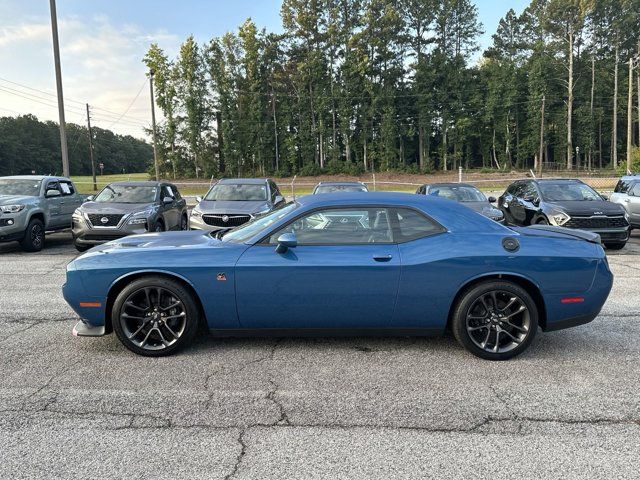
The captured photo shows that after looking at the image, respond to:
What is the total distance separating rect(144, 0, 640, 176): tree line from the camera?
2562 inches

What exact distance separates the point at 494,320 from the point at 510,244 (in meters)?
0.69

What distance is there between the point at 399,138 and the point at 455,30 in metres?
17.5

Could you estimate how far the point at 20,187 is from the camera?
11617 millimetres

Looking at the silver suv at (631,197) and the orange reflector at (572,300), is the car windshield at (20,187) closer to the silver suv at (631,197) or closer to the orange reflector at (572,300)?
the orange reflector at (572,300)

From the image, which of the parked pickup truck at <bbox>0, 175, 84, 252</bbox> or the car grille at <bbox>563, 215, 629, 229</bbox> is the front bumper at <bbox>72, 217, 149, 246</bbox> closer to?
the parked pickup truck at <bbox>0, 175, 84, 252</bbox>

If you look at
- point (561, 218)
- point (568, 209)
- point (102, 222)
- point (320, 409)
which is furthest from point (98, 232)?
point (568, 209)

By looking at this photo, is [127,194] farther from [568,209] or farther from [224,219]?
[568,209]

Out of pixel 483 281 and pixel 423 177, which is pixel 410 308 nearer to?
pixel 483 281

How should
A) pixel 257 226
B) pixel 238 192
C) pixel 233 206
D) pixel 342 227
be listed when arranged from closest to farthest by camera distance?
pixel 342 227 → pixel 257 226 → pixel 233 206 → pixel 238 192

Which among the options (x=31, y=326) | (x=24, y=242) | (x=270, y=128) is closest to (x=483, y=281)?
(x=31, y=326)

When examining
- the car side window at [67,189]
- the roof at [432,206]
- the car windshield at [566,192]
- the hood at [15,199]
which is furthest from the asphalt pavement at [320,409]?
the car side window at [67,189]

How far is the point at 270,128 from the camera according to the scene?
67.7 meters

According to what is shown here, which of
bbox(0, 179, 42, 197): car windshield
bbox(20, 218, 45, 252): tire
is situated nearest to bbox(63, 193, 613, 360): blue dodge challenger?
bbox(20, 218, 45, 252): tire

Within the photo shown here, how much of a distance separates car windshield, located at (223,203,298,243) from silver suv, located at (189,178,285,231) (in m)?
4.63
